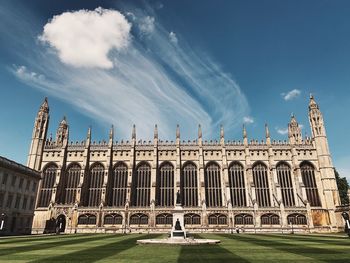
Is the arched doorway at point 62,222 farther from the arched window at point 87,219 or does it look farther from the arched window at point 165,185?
the arched window at point 165,185

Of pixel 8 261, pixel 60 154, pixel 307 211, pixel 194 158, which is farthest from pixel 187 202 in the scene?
pixel 8 261

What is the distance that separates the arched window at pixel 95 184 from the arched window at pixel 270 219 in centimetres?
3161

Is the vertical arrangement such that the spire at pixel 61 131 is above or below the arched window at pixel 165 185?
above

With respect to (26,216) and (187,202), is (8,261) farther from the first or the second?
(187,202)

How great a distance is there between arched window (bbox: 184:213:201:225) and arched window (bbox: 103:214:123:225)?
12164mm

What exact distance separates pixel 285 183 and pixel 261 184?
481cm

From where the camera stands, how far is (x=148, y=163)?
57000 millimetres

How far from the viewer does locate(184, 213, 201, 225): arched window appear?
49.9 m

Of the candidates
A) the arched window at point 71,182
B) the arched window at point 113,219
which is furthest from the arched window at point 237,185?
the arched window at point 71,182

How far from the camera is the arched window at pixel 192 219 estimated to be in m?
49.9

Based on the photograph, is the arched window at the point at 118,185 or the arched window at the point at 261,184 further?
the arched window at the point at 118,185

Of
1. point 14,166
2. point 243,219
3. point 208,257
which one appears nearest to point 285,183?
point 243,219

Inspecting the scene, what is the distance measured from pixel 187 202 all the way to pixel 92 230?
1856 cm

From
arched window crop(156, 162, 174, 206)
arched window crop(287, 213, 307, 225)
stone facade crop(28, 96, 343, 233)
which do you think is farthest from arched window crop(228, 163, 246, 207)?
arched window crop(156, 162, 174, 206)
